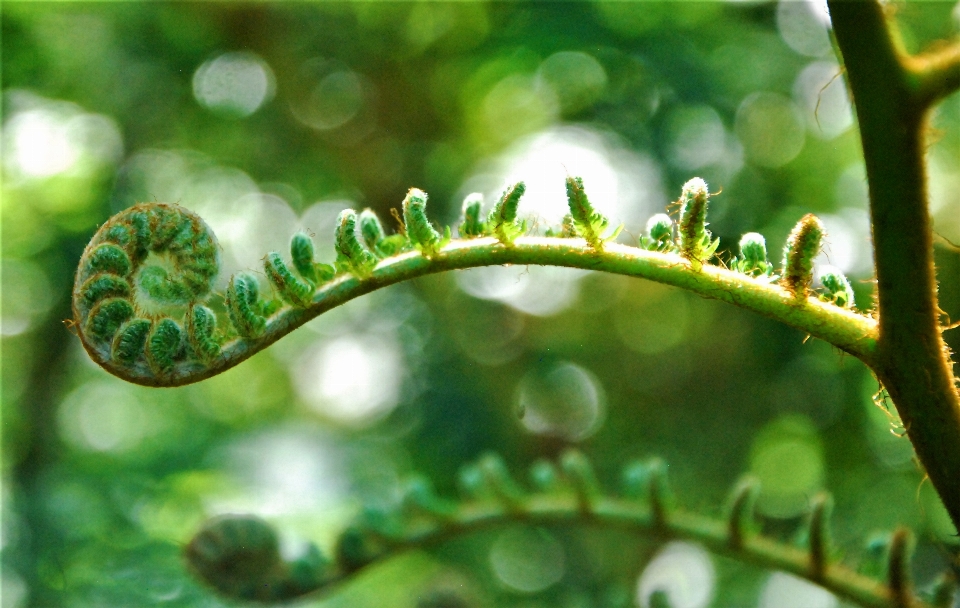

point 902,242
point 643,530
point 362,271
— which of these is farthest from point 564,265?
point 643,530

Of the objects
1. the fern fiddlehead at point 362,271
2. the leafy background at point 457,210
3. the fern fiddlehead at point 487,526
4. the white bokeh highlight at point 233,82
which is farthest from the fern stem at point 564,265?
the white bokeh highlight at point 233,82

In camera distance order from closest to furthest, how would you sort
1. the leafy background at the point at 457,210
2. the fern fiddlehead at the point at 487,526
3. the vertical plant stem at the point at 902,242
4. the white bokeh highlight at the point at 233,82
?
the vertical plant stem at the point at 902,242 < the fern fiddlehead at the point at 487,526 < the leafy background at the point at 457,210 < the white bokeh highlight at the point at 233,82

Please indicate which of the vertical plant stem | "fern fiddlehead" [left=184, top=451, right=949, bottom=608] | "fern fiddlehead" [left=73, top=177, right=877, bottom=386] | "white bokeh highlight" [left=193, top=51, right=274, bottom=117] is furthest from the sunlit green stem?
"white bokeh highlight" [left=193, top=51, right=274, bottom=117]

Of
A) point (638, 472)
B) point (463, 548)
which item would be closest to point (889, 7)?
point (638, 472)

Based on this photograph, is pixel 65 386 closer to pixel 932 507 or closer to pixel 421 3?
pixel 421 3

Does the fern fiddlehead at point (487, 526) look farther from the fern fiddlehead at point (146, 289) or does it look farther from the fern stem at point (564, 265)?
the fern fiddlehead at point (146, 289)

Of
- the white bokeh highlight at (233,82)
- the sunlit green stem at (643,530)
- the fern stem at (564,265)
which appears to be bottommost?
the sunlit green stem at (643,530)

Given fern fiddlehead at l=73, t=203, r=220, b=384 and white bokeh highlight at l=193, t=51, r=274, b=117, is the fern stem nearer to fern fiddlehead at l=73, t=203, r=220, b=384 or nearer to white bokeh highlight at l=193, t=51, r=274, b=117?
fern fiddlehead at l=73, t=203, r=220, b=384
